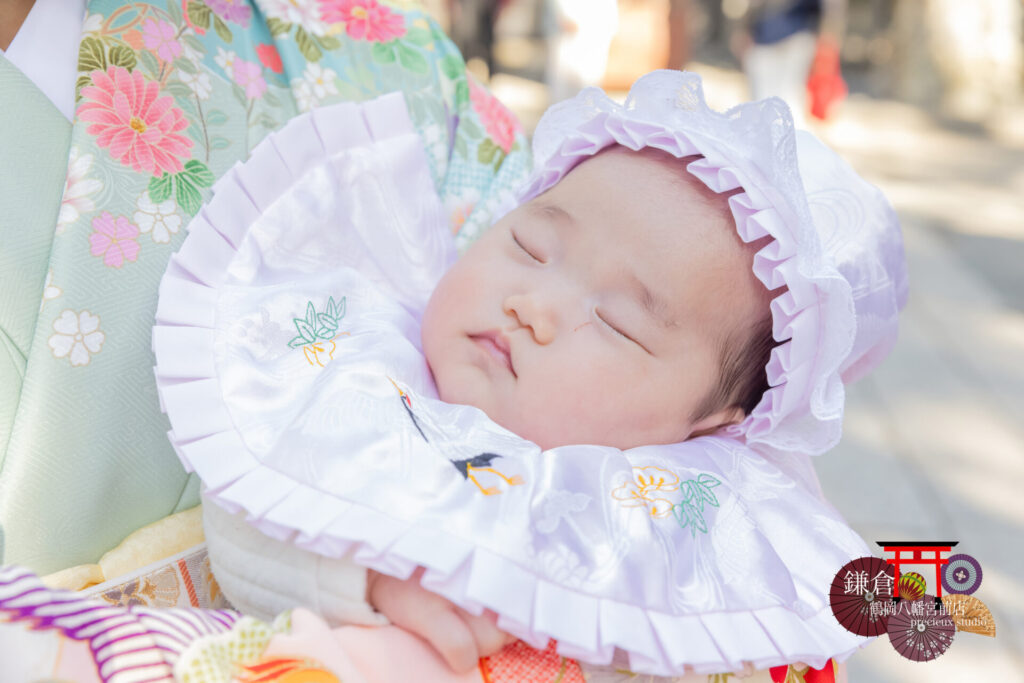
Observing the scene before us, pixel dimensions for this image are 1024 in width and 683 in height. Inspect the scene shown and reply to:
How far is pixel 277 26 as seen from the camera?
3.56ft

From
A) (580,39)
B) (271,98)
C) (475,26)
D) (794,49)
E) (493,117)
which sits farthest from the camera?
(475,26)

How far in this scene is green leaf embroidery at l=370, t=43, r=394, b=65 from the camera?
1163 millimetres

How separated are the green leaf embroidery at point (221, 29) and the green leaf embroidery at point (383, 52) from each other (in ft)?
0.65

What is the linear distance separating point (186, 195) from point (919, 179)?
161 inches

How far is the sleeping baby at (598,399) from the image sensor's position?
28.0 inches

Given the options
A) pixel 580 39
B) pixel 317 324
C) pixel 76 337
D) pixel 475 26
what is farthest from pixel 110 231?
pixel 475 26

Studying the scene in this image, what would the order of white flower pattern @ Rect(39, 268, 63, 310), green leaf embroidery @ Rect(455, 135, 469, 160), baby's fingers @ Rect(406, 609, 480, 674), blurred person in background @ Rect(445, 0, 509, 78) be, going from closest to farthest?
1. baby's fingers @ Rect(406, 609, 480, 674)
2. white flower pattern @ Rect(39, 268, 63, 310)
3. green leaf embroidery @ Rect(455, 135, 469, 160)
4. blurred person in background @ Rect(445, 0, 509, 78)

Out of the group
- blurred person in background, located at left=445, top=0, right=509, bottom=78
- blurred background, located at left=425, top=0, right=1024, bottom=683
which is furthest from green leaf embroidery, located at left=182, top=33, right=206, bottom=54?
blurred person in background, located at left=445, top=0, right=509, bottom=78

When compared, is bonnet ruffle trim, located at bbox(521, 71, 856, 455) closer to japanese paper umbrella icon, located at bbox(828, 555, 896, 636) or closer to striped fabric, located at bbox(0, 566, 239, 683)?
japanese paper umbrella icon, located at bbox(828, 555, 896, 636)

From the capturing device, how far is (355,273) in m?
1.02

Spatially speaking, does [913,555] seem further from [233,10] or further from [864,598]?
[233,10]

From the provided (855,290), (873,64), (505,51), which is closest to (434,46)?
(855,290)

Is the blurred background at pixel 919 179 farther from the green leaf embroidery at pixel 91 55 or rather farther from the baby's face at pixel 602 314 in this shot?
the green leaf embroidery at pixel 91 55

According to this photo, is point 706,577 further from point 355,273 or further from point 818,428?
point 355,273
